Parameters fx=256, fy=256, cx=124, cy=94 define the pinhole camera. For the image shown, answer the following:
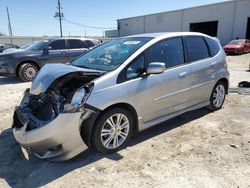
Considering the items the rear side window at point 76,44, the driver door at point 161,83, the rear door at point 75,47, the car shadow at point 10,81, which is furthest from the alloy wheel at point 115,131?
the rear side window at point 76,44

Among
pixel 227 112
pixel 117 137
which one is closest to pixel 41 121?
pixel 117 137

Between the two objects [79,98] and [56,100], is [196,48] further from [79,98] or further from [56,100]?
[56,100]

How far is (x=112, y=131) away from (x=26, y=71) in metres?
7.11

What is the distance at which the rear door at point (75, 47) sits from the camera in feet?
34.3

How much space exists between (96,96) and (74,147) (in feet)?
2.32

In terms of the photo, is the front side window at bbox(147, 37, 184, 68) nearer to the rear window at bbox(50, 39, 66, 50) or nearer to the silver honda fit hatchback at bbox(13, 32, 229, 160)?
the silver honda fit hatchback at bbox(13, 32, 229, 160)

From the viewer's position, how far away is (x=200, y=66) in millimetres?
4742

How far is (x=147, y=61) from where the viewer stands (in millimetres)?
3967

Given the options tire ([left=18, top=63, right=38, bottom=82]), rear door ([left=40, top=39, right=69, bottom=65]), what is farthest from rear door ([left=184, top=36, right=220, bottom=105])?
tire ([left=18, top=63, right=38, bottom=82])

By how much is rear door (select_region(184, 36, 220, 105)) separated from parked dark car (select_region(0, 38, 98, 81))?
21.6 ft

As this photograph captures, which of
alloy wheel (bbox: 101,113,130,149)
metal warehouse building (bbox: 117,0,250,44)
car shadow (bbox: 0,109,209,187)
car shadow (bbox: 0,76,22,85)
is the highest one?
metal warehouse building (bbox: 117,0,250,44)

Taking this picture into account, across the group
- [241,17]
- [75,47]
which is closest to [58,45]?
[75,47]

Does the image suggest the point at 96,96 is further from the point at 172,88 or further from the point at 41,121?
the point at 172,88

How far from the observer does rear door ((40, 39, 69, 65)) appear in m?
9.91
